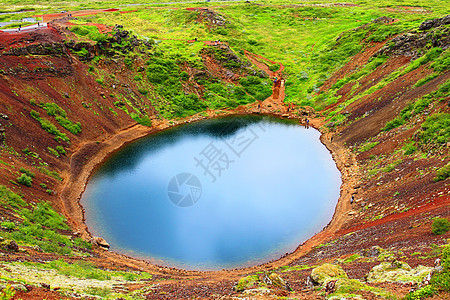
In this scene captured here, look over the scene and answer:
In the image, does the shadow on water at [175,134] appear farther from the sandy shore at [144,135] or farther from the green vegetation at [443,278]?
the green vegetation at [443,278]

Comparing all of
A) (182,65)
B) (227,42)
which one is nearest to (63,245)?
(182,65)

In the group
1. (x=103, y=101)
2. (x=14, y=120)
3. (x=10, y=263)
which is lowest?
(x=10, y=263)

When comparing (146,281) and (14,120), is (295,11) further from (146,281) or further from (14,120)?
(146,281)

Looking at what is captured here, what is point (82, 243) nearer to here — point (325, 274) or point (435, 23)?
point (325, 274)

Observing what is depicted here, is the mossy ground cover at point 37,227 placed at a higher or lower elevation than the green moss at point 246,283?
higher

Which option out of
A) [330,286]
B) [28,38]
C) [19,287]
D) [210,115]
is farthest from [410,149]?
[28,38]

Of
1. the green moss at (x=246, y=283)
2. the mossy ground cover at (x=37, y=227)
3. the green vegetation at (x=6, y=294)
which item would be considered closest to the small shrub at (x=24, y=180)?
the mossy ground cover at (x=37, y=227)
